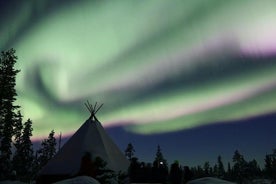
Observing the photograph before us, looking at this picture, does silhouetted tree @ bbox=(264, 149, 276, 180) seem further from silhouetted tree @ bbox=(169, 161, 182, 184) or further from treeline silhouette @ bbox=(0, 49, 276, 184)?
silhouetted tree @ bbox=(169, 161, 182, 184)

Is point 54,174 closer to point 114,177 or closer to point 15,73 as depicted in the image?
point 114,177

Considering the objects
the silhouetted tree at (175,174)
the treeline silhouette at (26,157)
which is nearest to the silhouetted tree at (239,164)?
the treeline silhouette at (26,157)

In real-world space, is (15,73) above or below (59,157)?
above

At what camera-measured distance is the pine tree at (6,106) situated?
4175 centimetres

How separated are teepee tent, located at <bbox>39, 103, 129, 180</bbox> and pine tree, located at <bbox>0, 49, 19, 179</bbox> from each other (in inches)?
566

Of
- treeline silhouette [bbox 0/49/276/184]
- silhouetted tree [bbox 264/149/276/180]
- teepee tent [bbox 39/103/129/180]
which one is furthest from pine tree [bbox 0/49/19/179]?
silhouetted tree [bbox 264/149/276/180]

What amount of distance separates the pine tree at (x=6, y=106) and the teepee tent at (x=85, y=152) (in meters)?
14.4

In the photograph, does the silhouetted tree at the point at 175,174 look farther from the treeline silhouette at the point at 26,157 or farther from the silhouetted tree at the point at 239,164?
the silhouetted tree at the point at 239,164

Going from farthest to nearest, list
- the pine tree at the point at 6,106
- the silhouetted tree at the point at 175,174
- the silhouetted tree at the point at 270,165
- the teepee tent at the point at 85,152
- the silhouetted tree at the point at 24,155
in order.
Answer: the silhouetted tree at the point at 270,165 → the silhouetted tree at the point at 24,155 → the pine tree at the point at 6,106 → the teepee tent at the point at 85,152 → the silhouetted tree at the point at 175,174

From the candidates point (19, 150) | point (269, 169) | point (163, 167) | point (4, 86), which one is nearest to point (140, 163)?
point (163, 167)

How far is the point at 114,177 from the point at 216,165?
13824cm

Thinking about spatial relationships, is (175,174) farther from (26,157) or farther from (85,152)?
(26,157)

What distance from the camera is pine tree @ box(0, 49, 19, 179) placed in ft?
137

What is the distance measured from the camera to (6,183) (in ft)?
109
